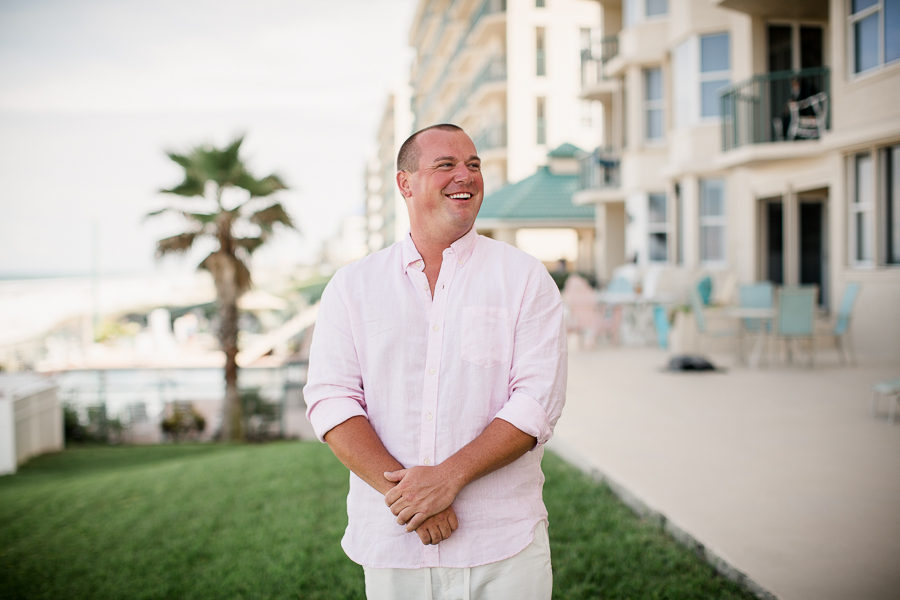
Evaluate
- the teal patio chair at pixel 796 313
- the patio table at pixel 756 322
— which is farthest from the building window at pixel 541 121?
the teal patio chair at pixel 796 313

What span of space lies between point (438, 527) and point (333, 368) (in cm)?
53

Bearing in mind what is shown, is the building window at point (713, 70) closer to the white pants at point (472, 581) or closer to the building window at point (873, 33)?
the building window at point (873, 33)

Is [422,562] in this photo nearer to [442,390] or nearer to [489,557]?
[489,557]

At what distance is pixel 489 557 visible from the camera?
214 cm

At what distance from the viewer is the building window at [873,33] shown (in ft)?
39.8

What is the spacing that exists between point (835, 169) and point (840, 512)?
34.8 ft

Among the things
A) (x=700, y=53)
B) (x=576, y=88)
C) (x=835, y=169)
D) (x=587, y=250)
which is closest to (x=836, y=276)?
(x=835, y=169)

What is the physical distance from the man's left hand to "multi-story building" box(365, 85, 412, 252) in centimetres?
6575

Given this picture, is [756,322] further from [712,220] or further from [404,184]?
[404,184]

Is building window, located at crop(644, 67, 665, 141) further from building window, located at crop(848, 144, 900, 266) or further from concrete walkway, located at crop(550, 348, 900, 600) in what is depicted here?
concrete walkway, located at crop(550, 348, 900, 600)

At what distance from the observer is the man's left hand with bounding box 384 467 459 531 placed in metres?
2.07

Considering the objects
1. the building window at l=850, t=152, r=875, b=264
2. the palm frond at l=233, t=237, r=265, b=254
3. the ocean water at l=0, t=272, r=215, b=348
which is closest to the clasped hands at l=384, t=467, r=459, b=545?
the building window at l=850, t=152, r=875, b=264

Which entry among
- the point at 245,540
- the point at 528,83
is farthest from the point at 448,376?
the point at 528,83

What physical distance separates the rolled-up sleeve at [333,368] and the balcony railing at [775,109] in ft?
48.5
